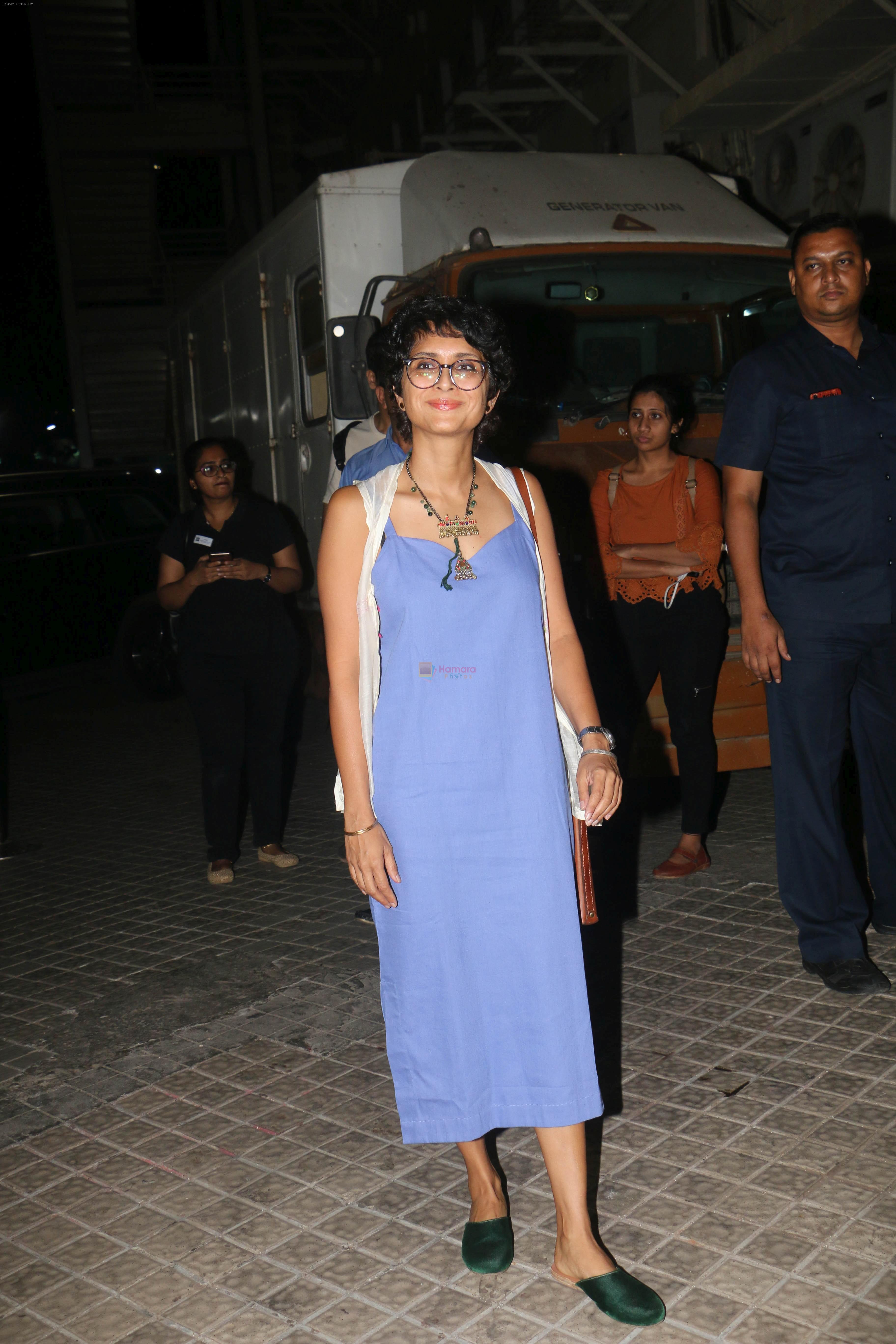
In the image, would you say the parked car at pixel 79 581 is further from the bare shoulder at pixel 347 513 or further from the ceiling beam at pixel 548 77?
the bare shoulder at pixel 347 513

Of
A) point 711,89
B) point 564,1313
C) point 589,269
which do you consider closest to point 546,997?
point 564,1313

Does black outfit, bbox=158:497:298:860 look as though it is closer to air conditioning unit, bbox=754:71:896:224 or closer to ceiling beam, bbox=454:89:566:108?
air conditioning unit, bbox=754:71:896:224

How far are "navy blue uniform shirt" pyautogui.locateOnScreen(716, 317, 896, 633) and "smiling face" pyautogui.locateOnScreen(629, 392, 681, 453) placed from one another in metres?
1.21

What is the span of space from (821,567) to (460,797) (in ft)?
6.65

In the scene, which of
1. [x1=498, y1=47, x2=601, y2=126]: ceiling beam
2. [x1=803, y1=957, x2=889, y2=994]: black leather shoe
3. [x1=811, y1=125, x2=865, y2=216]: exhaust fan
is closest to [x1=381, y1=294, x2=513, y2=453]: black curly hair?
[x1=803, y1=957, x2=889, y2=994]: black leather shoe

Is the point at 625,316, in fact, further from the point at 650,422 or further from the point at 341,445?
the point at 341,445

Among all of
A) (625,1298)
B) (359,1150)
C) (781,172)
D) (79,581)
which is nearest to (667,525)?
(359,1150)

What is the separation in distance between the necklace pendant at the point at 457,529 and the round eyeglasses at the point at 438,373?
28cm

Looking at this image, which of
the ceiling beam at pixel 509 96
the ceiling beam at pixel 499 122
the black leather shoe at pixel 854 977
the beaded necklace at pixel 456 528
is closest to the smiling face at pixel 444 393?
the beaded necklace at pixel 456 528

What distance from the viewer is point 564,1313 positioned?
2.67m

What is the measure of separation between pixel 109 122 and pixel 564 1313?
22.7 m

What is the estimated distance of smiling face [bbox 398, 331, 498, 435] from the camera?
108 inches

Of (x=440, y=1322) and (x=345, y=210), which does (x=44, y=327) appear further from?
(x=440, y=1322)

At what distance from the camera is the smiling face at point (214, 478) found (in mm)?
5980
